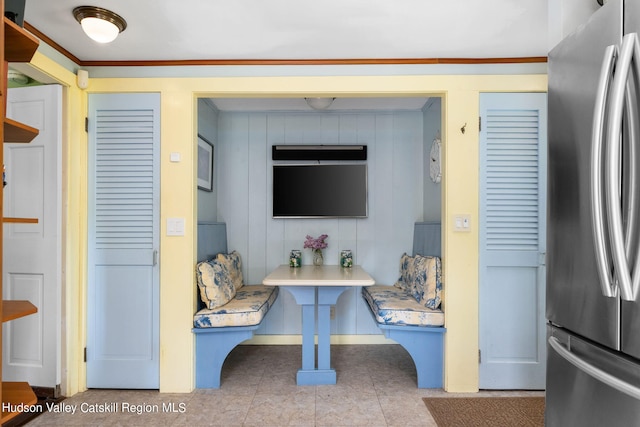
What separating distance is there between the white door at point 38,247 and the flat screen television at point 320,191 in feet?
5.94

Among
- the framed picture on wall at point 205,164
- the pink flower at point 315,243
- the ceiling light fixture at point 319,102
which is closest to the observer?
the framed picture on wall at point 205,164

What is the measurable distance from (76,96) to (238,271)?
1880mm

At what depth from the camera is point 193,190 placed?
8.91 ft

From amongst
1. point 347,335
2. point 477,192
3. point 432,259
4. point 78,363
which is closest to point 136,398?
point 78,363

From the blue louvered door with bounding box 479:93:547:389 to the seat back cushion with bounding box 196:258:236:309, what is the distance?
1872 mm

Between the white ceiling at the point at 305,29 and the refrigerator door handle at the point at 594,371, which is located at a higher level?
the white ceiling at the point at 305,29

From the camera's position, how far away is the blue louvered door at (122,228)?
2.67 meters

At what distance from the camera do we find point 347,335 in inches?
147

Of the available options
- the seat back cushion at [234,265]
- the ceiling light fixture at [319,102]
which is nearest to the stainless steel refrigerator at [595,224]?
the ceiling light fixture at [319,102]

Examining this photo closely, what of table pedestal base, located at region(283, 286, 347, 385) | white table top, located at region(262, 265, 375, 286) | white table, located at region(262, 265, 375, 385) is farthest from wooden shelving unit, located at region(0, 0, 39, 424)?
table pedestal base, located at region(283, 286, 347, 385)

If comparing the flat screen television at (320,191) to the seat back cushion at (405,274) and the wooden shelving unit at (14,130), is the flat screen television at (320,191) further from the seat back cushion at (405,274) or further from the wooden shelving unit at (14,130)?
the wooden shelving unit at (14,130)

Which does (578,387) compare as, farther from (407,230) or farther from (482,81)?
(407,230)

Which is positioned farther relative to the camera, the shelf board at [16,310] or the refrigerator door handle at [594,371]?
the shelf board at [16,310]

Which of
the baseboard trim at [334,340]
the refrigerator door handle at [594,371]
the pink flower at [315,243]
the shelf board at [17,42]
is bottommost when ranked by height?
the baseboard trim at [334,340]
